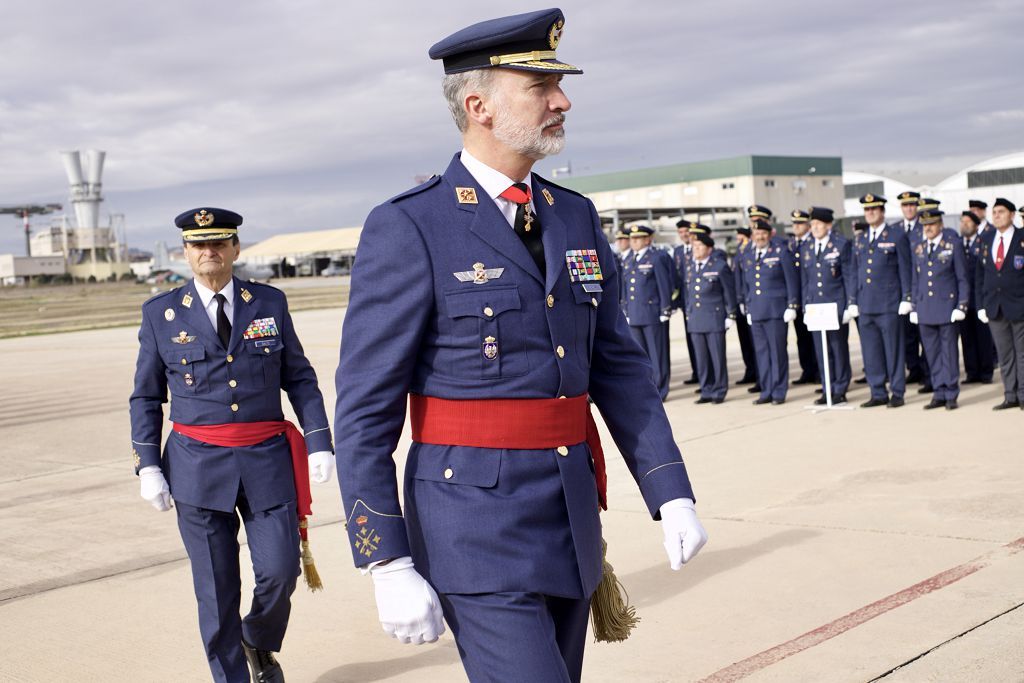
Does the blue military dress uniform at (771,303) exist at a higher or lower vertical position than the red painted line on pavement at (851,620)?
higher

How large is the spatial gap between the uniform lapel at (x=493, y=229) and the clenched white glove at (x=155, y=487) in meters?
2.34

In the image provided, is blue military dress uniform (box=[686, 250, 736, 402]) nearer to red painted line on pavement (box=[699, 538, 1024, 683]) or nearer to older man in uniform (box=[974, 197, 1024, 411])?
older man in uniform (box=[974, 197, 1024, 411])

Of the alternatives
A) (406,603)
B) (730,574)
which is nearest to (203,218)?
(406,603)

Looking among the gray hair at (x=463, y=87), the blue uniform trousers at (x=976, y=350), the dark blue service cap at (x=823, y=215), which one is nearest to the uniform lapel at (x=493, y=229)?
the gray hair at (x=463, y=87)

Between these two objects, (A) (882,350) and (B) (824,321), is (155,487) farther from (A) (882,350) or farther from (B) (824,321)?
(A) (882,350)

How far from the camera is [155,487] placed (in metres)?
4.38

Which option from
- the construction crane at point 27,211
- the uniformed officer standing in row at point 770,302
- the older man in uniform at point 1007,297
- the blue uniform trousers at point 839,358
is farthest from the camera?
the construction crane at point 27,211

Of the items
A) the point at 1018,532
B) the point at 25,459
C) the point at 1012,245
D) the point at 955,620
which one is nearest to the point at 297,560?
the point at 955,620

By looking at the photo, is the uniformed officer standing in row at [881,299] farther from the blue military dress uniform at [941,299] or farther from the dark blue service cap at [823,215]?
the dark blue service cap at [823,215]

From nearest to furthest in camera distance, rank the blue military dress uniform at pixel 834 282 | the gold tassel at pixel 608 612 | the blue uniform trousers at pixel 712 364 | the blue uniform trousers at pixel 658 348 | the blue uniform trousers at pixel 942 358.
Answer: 1. the gold tassel at pixel 608 612
2. the blue uniform trousers at pixel 942 358
3. the blue military dress uniform at pixel 834 282
4. the blue uniform trousers at pixel 712 364
5. the blue uniform trousers at pixel 658 348

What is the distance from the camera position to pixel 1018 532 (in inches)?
232

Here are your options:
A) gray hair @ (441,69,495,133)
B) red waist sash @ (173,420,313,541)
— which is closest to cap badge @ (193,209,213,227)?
red waist sash @ (173,420,313,541)

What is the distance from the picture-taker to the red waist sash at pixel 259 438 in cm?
442

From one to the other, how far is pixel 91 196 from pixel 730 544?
376ft
